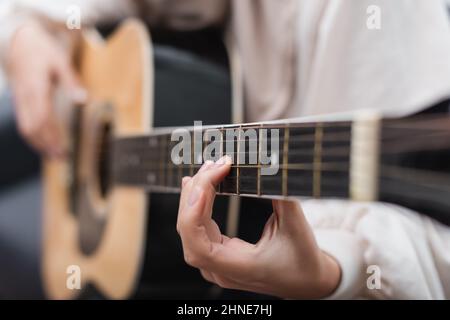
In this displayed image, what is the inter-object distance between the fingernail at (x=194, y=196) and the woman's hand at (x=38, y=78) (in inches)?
16.0

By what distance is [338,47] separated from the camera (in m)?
0.40

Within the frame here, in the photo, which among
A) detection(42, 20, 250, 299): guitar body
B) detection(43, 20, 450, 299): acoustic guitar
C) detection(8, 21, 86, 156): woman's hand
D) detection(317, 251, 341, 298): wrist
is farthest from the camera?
detection(8, 21, 86, 156): woman's hand

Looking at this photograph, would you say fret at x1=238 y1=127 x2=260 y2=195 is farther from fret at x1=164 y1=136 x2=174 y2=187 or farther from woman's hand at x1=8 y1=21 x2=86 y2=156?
woman's hand at x1=8 y1=21 x2=86 y2=156

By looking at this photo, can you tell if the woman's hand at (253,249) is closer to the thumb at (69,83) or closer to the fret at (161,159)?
the fret at (161,159)

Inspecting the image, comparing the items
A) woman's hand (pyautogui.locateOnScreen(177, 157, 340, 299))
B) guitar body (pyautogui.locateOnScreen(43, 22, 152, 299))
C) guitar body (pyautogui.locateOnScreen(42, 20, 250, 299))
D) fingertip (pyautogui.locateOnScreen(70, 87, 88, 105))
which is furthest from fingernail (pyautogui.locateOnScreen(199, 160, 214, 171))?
fingertip (pyautogui.locateOnScreen(70, 87, 88, 105))

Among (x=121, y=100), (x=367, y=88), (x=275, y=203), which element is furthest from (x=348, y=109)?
(x=121, y=100)

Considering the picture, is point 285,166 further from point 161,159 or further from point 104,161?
point 104,161

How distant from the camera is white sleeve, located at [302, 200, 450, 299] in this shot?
1.15 ft

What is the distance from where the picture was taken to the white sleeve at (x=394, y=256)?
352mm

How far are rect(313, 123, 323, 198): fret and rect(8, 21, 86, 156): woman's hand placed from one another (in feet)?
1.52

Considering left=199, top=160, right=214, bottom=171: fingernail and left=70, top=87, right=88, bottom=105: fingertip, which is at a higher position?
left=70, top=87, right=88, bottom=105: fingertip

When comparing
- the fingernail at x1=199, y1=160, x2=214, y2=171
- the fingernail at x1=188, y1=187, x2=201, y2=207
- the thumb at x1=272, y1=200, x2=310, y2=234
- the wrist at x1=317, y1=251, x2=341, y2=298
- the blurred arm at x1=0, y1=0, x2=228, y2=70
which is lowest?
the wrist at x1=317, y1=251, x2=341, y2=298

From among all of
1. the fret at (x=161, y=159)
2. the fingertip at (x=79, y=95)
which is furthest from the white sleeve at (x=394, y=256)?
the fingertip at (x=79, y=95)
